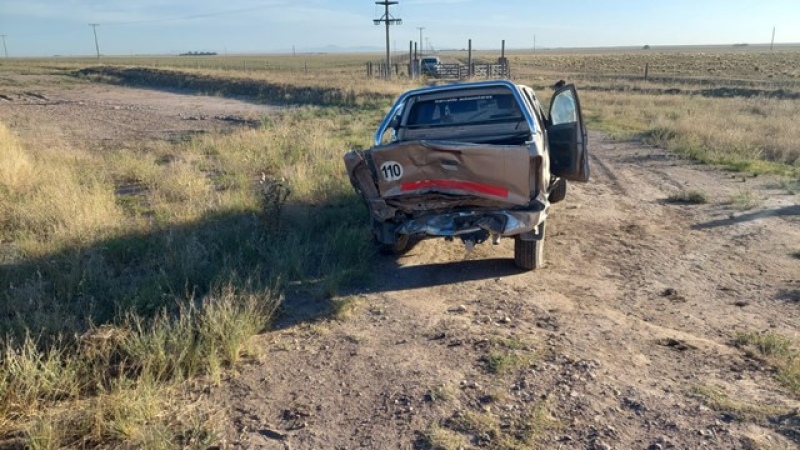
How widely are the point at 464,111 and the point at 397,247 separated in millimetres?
1900

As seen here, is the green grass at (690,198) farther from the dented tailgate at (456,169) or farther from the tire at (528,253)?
the dented tailgate at (456,169)

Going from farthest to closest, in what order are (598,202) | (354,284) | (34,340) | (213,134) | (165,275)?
(213,134)
(598,202)
(354,284)
(165,275)
(34,340)

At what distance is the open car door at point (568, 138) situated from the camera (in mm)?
6711

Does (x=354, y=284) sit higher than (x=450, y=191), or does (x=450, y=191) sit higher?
(x=450, y=191)

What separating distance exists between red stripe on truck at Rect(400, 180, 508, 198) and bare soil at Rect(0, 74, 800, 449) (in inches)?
37.6

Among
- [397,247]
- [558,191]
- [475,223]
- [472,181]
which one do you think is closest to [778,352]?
[475,223]

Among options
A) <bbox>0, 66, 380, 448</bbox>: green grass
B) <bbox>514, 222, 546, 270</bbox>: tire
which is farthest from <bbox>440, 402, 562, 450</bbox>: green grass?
<bbox>514, 222, 546, 270</bbox>: tire

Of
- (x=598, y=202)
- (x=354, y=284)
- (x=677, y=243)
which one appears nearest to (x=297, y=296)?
(x=354, y=284)

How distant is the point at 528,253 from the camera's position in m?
6.20

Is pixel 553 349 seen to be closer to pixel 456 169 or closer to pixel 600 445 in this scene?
pixel 600 445

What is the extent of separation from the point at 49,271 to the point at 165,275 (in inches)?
50.0

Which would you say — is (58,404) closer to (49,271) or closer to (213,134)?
(49,271)

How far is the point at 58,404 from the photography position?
12.2 feet

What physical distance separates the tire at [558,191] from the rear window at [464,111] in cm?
146
